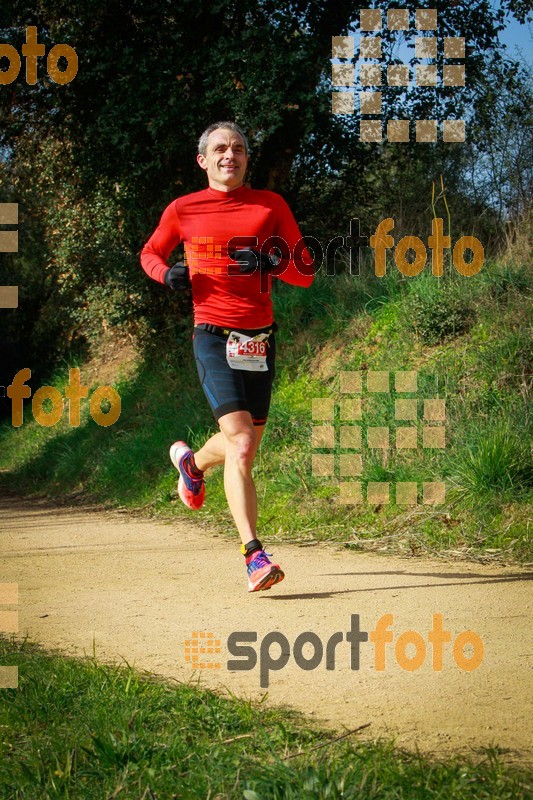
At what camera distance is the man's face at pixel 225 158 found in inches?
216

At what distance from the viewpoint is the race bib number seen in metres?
5.42

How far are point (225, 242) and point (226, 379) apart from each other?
76cm

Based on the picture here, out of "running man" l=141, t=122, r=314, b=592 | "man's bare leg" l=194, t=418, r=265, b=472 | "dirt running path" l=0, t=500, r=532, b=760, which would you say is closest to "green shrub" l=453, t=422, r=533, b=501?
"dirt running path" l=0, t=500, r=532, b=760

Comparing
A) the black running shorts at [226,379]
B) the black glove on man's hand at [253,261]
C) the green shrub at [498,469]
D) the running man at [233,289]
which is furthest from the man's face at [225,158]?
the green shrub at [498,469]

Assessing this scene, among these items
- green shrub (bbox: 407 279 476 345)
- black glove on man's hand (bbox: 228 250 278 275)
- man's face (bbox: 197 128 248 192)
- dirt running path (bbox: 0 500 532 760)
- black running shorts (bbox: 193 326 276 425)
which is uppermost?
man's face (bbox: 197 128 248 192)

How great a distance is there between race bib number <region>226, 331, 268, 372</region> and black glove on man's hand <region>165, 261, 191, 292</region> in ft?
1.30

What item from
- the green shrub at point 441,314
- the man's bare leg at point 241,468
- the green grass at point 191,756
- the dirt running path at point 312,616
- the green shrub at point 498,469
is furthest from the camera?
the green shrub at point 441,314

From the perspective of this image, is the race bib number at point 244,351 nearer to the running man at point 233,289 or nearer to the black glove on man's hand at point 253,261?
the running man at point 233,289

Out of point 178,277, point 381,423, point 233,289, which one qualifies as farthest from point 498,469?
point 178,277

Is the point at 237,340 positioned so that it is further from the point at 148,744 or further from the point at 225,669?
the point at 148,744

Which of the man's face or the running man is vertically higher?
the man's face

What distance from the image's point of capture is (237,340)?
17.8ft

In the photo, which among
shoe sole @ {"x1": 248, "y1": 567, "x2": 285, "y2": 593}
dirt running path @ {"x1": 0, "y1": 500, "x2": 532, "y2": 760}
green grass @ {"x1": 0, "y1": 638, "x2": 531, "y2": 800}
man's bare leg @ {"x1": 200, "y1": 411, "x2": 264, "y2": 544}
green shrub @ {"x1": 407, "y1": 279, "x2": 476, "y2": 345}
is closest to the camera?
green grass @ {"x1": 0, "y1": 638, "x2": 531, "y2": 800}

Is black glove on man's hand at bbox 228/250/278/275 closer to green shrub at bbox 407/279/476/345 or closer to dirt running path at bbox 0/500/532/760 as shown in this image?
dirt running path at bbox 0/500/532/760
